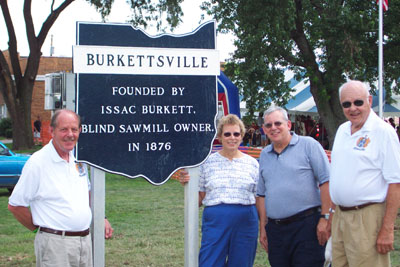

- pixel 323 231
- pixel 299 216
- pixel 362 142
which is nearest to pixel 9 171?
pixel 299 216

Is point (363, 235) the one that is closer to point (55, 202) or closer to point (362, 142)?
point (362, 142)

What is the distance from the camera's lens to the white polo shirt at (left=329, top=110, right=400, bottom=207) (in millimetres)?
3760

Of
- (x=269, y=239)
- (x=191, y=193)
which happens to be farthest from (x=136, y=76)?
(x=269, y=239)

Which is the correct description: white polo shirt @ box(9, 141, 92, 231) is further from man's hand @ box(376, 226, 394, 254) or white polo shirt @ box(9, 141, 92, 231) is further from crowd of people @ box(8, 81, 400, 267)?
man's hand @ box(376, 226, 394, 254)

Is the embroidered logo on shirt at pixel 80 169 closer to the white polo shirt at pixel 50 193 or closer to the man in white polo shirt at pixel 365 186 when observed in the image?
the white polo shirt at pixel 50 193

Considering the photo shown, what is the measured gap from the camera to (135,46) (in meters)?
4.48

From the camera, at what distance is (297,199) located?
4.27 meters

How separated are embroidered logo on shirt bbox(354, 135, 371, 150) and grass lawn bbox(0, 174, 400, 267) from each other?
10.2ft

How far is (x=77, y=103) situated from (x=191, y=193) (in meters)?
1.23

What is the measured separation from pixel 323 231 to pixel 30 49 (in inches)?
956

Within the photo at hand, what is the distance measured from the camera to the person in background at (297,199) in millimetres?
4277

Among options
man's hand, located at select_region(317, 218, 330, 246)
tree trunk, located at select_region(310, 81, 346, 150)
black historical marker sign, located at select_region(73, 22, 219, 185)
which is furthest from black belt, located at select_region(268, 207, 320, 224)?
tree trunk, located at select_region(310, 81, 346, 150)

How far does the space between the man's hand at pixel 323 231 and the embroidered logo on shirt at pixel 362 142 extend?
72 cm

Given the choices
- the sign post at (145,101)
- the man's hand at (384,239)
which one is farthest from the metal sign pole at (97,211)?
the man's hand at (384,239)
